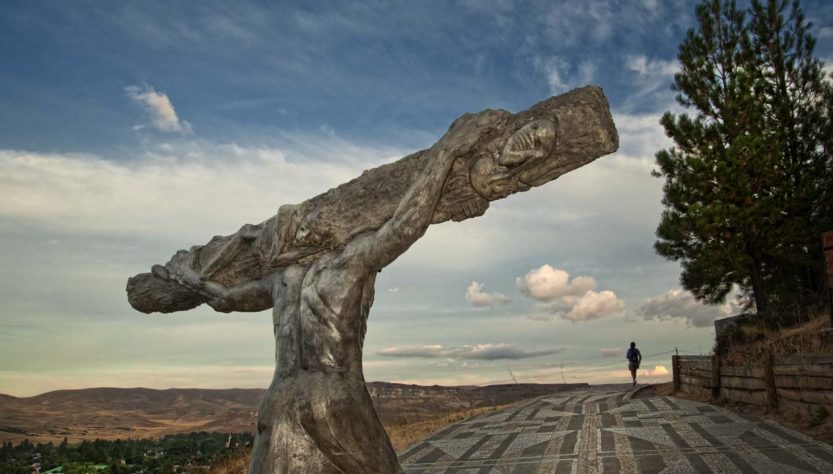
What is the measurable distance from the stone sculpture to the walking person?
16.5 m

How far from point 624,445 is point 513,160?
6378mm

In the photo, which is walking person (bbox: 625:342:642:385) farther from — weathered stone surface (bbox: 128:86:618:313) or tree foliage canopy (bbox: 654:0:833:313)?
weathered stone surface (bbox: 128:86:618:313)

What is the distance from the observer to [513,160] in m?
4.19

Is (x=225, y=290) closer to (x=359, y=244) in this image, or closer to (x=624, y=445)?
(x=359, y=244)

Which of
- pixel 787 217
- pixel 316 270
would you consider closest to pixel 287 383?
pixel 316 270

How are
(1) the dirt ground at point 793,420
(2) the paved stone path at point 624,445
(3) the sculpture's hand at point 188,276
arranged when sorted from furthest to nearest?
(1) the dirt ground at point 793,420 → (2) the paved stone path at point 624,445 → (3) the sculpture's hand at point 188,276

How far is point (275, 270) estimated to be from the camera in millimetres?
4910

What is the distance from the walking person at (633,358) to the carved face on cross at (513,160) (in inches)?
654

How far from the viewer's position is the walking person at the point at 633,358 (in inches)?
766

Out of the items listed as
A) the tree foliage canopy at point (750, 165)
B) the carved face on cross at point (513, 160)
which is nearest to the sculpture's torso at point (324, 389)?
the carved face on cross at point (513, 160)

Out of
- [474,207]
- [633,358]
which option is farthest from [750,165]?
[474,207]

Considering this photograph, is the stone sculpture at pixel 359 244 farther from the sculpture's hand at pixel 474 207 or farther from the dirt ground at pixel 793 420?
the dirt ground at pixel 793 420

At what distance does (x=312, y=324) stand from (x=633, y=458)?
5.62 m

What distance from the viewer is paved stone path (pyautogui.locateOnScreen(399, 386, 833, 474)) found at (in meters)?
7.68
